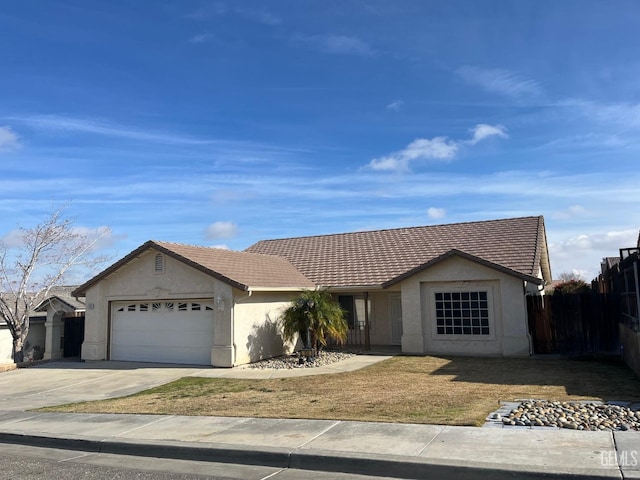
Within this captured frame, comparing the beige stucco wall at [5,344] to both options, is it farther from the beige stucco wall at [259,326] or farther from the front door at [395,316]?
the front door at [395,316]

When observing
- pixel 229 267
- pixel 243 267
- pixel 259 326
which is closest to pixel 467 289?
pixel 259 326

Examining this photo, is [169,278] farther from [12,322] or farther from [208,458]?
[208,458]

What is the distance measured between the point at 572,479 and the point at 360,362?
37.2 feet

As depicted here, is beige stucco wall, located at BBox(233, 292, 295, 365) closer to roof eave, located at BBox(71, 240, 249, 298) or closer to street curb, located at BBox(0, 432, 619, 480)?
roof eave, located at BBox(71, 240, 249, 298)

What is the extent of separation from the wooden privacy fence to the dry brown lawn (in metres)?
1.94

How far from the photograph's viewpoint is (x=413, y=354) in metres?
18.0

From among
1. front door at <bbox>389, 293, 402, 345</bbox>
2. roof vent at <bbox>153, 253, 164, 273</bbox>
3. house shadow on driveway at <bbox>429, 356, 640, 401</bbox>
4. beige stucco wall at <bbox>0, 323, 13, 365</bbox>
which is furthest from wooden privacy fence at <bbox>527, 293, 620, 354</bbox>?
beige stucco wall at <bbox>0, 323, 13, 365</bbox>

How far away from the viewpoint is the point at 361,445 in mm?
6980

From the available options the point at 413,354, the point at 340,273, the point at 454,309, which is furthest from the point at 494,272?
the point at 340,273

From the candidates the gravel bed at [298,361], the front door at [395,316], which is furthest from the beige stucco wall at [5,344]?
the front door at [395,316]

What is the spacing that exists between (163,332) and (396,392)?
33.7 ft

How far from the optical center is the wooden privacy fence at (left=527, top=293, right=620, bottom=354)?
16406 mm

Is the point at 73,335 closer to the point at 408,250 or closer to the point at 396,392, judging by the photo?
the point at 408,250

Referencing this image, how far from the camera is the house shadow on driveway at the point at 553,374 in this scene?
10.6 metres
